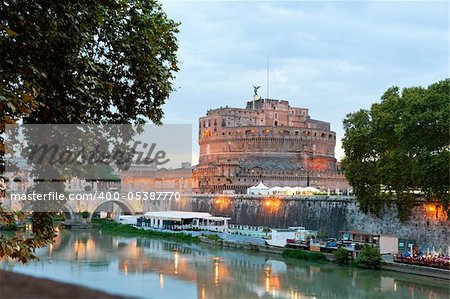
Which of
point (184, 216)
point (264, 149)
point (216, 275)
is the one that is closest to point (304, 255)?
point (216, 275)

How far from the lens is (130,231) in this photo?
3412 centimetres

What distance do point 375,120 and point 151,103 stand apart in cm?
1462

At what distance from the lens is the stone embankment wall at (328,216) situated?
19781mm

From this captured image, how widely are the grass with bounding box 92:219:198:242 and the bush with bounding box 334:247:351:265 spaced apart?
10.0m

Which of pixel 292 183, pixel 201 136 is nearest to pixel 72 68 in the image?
pixel 292 183

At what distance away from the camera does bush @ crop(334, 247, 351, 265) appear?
19.3 m

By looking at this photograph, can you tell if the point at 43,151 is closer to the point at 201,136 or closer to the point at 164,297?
the point at 164,297

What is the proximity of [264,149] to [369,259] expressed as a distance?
26.7 metres

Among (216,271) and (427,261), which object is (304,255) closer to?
(216,271)

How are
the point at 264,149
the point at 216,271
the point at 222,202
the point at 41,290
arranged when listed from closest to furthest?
1. the point at 41,290
2. the point at 216,271
3. the point at 222,202
4. the point at 264,149

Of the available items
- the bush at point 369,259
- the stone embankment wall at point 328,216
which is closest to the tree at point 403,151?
the stone embankment wall at point 328,216

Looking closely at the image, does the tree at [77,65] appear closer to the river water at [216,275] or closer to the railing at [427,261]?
the river water at [216,275]

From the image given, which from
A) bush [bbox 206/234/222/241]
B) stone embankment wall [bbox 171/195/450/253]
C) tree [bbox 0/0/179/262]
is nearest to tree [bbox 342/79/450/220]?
stone embankment wall [bbox 171/195/450/253]

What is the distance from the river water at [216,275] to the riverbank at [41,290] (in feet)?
33.3
